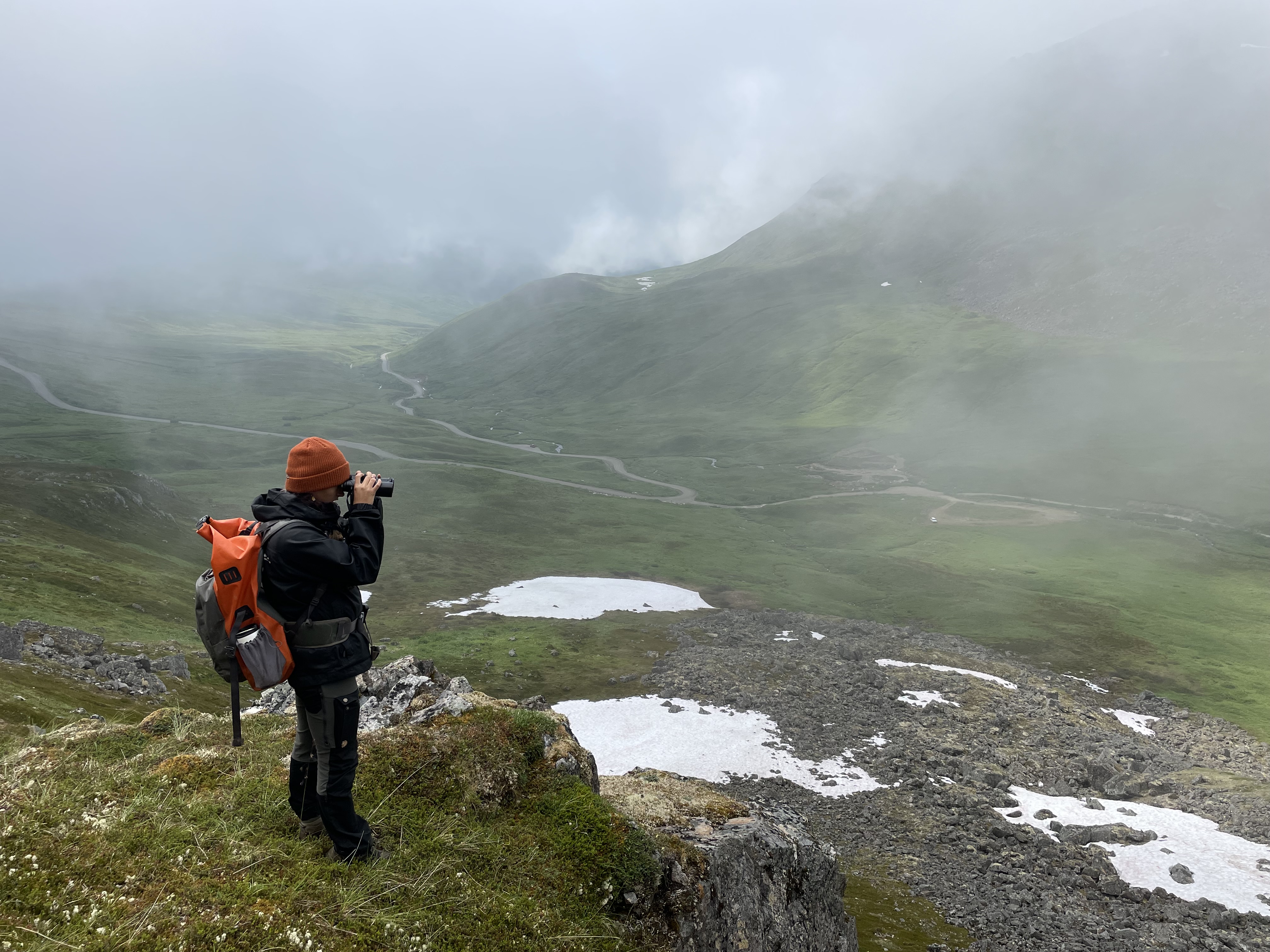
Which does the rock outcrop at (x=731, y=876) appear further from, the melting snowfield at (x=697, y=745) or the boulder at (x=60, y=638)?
the boulder at (x=60, y=638)

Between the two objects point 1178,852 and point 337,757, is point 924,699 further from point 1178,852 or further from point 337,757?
point 337,757

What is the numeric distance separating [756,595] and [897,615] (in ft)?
57.0

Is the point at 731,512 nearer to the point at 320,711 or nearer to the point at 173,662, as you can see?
the point at 173,662

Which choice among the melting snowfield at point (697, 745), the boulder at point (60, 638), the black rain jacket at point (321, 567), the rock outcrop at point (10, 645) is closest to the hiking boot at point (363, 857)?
the black rain jacket at point (321, 567)

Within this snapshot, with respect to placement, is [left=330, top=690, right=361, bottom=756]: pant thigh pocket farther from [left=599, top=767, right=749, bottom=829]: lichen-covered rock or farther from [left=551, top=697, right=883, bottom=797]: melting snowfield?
[left=551, top=697, right=883, bottom=797]: melting snowfield

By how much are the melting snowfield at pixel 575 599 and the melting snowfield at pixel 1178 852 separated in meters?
49.1

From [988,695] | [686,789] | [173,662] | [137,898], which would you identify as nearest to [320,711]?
[137,898]

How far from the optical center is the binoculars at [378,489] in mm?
9133

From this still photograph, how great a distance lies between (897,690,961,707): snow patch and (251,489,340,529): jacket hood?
5181 centimetres

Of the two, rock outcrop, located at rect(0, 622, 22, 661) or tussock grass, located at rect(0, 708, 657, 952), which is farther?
rock outcrop, located at rect(0, 622, 22, 661)

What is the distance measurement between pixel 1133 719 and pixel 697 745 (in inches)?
1538

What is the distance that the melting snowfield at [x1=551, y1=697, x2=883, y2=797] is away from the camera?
41.1 meters

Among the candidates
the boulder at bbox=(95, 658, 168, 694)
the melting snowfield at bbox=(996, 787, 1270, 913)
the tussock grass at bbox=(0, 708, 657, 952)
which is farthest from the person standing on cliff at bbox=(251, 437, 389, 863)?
the melting snowfield at bbox=(996, 787, 1270, 913)

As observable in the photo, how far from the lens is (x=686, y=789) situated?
53.1 ft
